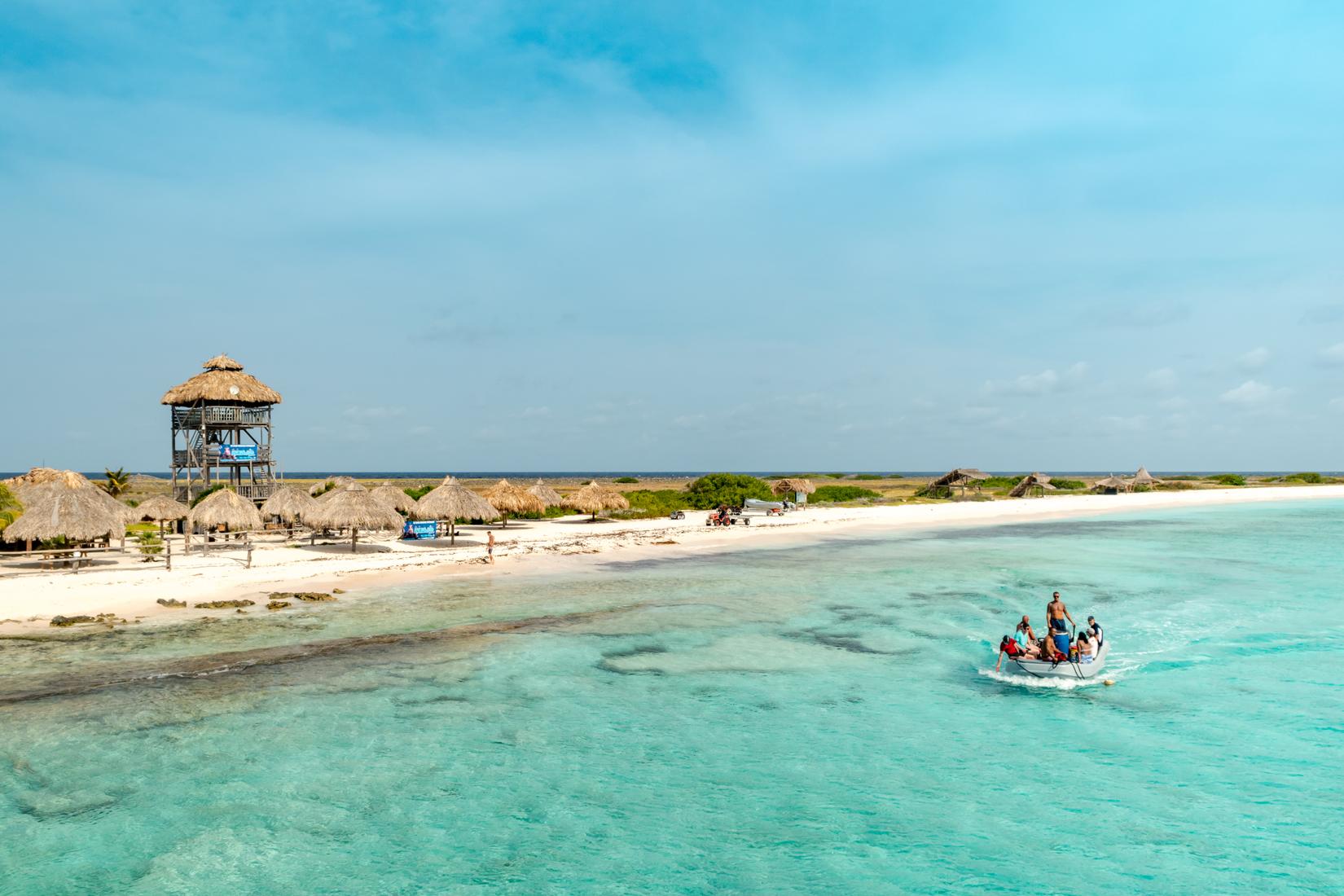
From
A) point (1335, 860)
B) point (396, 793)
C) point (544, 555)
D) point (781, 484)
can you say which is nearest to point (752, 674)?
point (396, 793)

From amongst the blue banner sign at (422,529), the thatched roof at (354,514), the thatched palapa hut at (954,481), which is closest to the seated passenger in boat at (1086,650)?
the thatched roof at (354,514)

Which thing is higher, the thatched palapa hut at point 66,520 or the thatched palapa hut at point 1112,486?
the thatched palapa hut at point 66,520

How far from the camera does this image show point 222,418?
36.9 meters

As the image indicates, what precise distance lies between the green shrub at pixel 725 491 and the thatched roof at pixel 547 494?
13.4 m

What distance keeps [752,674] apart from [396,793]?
7223mm

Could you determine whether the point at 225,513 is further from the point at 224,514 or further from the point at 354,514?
the point at 354,514

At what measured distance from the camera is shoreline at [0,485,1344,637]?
19781 millimetres

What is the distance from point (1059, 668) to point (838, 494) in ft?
170

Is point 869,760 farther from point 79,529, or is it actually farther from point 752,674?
point 79,529

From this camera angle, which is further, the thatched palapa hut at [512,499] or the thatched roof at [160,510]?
the thatched palapa hut at [512,499]

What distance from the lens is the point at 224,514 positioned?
27859 millimetres

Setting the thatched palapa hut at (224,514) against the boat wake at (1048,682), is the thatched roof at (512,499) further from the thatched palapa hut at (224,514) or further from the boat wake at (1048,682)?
the boat wake at (1048,682)

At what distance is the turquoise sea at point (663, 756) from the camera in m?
8.53

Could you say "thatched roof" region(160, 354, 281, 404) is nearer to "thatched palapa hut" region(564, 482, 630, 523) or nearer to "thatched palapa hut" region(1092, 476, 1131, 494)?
"thatched palapa hut" region(564, 482, 630, 523)
